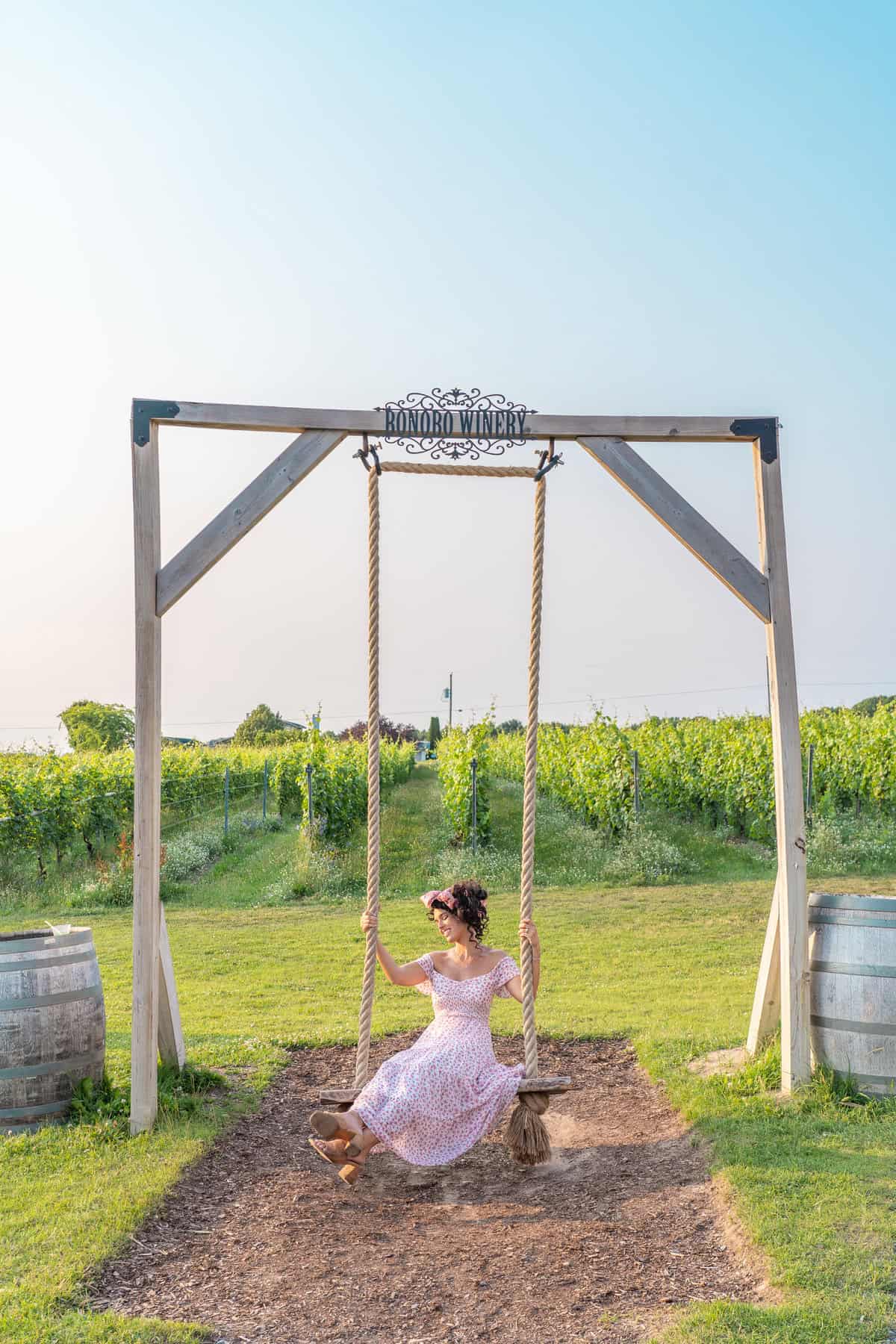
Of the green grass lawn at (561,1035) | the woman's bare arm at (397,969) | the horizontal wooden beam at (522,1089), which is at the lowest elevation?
the green grass lawn at (561,1035)

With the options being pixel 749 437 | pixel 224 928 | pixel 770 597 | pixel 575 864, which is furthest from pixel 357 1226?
pixel 575 864

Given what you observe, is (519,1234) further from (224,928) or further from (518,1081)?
(224,928)

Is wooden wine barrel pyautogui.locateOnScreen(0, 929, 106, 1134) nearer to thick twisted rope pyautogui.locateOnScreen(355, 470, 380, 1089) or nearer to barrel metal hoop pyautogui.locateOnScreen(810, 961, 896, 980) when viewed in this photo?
thick twisted rope pyautogui.locateOnScreen(355, 470, 380, 1089)

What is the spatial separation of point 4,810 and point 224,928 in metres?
5.12

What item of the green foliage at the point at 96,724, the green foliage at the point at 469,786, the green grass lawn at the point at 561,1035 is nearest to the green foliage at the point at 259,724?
the green foliage at the point at 96,724

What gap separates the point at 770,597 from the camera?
5320 mm

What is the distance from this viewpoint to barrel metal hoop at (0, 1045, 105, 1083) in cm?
482

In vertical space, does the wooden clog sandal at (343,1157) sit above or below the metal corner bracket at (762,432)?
below

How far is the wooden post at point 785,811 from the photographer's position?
16.7ft

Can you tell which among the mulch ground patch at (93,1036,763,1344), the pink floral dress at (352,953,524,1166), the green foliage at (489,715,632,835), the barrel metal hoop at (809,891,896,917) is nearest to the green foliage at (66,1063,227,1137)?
the mulch ground patch at (93,1036,763,1344)

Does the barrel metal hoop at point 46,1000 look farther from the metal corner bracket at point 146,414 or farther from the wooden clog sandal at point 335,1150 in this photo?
the metal corner bracket at point 146,414

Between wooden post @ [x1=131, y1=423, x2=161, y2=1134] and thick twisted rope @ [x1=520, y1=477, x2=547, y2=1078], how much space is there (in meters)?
1.57

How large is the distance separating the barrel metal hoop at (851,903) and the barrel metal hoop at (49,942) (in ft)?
10.6

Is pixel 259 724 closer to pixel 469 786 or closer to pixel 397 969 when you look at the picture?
pixel 469 786
